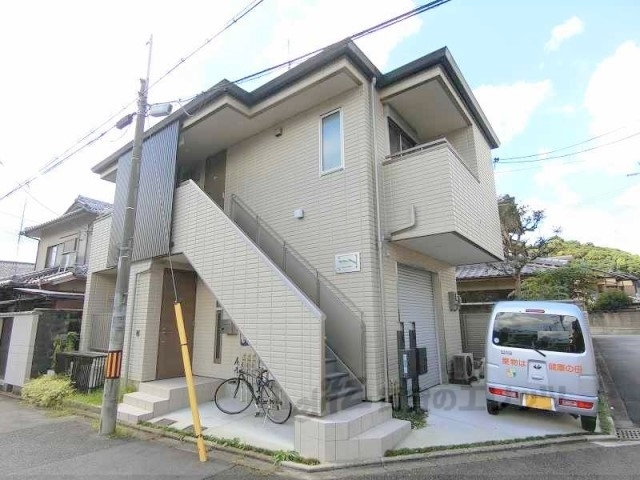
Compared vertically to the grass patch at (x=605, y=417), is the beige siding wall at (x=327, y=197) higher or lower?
higher

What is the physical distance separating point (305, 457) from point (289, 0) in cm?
635

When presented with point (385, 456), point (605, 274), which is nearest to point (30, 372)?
point (385, 456)

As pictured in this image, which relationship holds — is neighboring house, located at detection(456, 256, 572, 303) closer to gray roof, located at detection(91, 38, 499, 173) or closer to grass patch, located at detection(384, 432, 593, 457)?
gray roof, located at detection(91, 38, 499, 173)

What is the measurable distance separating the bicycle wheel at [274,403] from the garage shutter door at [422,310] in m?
2.83

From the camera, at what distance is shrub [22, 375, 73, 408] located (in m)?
8.38

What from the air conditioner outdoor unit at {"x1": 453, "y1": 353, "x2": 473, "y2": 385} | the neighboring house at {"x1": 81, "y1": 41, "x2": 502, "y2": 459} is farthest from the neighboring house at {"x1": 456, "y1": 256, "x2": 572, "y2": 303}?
the air conditioner outdoor unit at {"x1": 453, "y1": 353, "x2": 473, "y2": 385}

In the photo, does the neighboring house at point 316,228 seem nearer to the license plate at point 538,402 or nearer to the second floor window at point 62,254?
the license plate at point 538,402

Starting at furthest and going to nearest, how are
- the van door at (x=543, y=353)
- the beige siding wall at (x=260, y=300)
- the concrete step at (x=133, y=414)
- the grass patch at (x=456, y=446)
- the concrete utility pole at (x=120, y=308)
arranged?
the concrete step at (x=133, y=414) < the concrete utility pole at (x=120, y=308) < the van door at (x=543, y=353) < the beige siding wall at (x=260, y=300) < the grass patch at (x=456, y=446)

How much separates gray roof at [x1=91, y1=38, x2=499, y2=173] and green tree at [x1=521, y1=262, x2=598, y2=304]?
23.1 ft

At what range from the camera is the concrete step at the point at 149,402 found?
688cm

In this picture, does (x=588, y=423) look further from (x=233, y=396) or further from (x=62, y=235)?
(x=62, y=235)

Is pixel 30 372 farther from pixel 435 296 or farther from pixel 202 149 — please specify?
pixel 435 296

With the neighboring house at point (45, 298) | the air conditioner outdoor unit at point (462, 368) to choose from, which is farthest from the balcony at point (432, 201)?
the neighboring house at point (45, 298)

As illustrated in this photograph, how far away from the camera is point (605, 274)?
2056 cm
